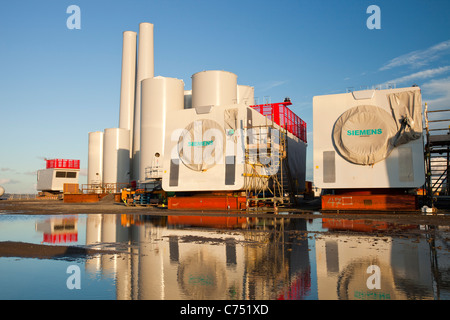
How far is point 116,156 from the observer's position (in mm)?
48656

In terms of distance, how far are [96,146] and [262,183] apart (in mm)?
35498

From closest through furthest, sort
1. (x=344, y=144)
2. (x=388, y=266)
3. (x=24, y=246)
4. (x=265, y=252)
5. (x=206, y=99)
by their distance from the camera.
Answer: (x=388, y=266)
(x=265, y=252)
(x=24, y=246)
(x=344, y=144)
(x=206, y=99)

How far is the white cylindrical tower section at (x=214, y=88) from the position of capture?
3350 cm

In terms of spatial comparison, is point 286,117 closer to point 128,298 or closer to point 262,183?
point 262,183

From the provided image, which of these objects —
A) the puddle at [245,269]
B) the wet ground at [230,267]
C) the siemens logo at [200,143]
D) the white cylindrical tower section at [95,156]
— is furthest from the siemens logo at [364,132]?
the white cylindrical tower section at [95,156]

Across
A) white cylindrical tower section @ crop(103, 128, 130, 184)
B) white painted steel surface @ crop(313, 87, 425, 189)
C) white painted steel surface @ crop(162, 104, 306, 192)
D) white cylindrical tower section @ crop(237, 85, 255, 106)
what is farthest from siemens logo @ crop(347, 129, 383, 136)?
white cylindrical tower section @ crop(103, 128, 130, 184)

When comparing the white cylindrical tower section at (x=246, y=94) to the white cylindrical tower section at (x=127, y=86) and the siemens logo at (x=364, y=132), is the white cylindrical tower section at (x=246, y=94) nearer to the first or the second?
the white cylindrical tower section at (x=127, y=86)

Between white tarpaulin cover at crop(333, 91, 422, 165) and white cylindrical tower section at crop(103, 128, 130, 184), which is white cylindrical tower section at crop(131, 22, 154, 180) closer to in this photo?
white cylindrical tower section at crop(103, 128, 130, 184)

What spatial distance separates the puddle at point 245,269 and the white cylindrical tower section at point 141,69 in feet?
123

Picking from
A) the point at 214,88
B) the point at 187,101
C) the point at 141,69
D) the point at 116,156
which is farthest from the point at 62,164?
the point at 214,88

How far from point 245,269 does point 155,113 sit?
32.7 meters

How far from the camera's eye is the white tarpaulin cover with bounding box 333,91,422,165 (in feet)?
69.1
